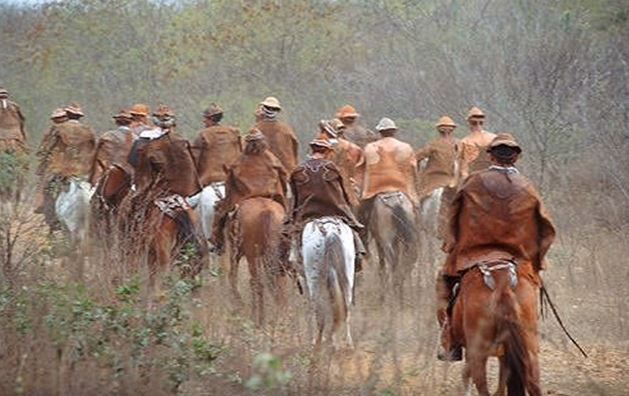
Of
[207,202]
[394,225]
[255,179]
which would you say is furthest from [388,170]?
[255,179]

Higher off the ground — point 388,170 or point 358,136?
point 358,136

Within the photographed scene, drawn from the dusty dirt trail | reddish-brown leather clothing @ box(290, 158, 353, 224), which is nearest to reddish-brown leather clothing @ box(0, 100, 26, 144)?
the dusty dirt trail

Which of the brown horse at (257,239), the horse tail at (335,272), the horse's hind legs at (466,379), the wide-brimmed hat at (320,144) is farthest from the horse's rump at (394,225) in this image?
the horse's hind legs at (466,379)

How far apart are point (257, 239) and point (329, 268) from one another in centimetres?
116

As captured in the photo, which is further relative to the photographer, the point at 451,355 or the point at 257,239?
the point at 257,239

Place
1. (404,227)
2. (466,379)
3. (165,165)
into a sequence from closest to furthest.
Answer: (466,379) → (165,165) → (404,227)

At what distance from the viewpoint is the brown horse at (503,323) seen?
8398 mm

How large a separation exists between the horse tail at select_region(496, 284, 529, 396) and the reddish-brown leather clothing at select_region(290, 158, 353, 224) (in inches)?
131

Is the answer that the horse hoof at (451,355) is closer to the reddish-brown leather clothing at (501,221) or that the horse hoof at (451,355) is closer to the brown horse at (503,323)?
the brown horse at (503,323)

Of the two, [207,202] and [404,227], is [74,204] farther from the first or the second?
[404,227]

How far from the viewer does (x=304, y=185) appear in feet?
37.9

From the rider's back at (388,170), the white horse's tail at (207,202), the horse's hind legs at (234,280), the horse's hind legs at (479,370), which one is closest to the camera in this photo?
the horse's hind legs at (479,370)

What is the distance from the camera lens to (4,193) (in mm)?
10125

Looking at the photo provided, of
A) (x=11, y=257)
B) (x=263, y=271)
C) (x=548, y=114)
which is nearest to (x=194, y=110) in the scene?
(x=548, y=114)
